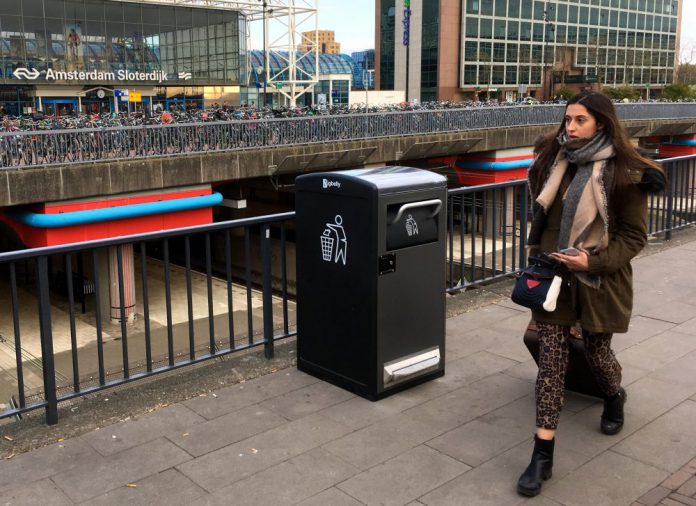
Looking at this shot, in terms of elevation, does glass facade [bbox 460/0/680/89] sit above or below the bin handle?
above

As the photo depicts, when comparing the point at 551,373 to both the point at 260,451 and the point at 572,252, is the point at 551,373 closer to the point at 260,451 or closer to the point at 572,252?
the point at 572,252

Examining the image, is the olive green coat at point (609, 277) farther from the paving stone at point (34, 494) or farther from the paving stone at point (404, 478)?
the paving stone at point (34, 494)

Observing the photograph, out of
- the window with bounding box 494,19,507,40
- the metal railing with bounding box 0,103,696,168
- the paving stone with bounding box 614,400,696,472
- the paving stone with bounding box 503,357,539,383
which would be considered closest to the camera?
the paving stone with bounding box 614,400,696,472

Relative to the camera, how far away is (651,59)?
10300 cm

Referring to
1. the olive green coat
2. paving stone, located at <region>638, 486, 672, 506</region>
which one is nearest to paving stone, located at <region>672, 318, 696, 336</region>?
the olive green coat

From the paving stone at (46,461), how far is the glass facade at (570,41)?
82630mm

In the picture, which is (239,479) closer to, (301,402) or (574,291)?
(301,402)

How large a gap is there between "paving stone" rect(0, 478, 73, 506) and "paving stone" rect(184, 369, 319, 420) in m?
0.99

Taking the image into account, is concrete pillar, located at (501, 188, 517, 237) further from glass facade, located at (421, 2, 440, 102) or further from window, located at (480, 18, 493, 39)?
window, located at (480, 18, 493, 39)

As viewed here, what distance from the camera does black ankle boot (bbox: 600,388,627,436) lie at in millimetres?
3857

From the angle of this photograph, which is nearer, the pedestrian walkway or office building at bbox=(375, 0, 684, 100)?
the pedestrian walkway

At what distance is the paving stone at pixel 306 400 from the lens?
13.8ft

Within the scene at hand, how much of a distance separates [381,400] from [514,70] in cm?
8982

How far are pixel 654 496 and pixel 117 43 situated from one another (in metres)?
53.2
